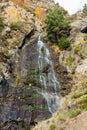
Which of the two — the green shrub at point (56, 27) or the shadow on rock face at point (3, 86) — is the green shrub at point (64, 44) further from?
Answer: the shadow on rock face at point (3, 86)

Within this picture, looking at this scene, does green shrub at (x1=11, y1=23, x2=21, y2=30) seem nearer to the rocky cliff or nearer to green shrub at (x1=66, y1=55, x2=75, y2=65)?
the rocky cliff

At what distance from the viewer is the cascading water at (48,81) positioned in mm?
33438

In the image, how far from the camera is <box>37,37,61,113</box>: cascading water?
110ft

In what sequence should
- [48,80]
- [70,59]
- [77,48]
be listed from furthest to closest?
[77,48] < [70,59] < [48,80]

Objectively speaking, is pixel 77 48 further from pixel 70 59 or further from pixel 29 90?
pixel 29 90

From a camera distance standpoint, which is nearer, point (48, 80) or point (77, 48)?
point (48, 80)

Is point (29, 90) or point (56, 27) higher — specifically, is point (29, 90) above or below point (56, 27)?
below

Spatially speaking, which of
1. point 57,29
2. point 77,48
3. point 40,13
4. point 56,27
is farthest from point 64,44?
point 40,13

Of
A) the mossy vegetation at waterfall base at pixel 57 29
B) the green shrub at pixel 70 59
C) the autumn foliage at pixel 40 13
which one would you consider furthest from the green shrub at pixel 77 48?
the autumn foliage at pixel 40 13

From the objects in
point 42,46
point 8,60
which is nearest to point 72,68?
point 42,46

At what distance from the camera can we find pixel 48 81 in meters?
36.5

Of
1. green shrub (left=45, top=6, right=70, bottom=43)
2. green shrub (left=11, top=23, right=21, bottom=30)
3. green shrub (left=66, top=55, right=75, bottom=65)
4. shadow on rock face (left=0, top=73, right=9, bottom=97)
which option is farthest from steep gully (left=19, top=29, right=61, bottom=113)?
green shrub (left=11, top=23, right=21, bottom=30)

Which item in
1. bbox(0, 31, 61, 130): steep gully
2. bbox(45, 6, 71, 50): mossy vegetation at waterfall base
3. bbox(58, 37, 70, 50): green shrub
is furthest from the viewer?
bbox(45, 6, 71, 50): mossy vegetation at waterfall base

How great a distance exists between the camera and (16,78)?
121 feet
